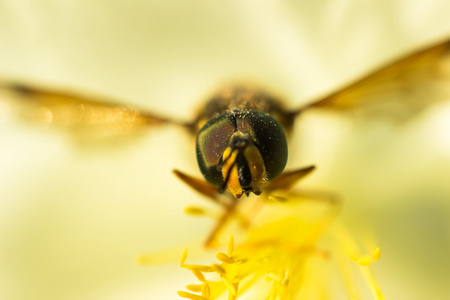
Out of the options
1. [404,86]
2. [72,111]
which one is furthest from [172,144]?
[404,86]

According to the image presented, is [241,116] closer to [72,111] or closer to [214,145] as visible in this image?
[214,145]

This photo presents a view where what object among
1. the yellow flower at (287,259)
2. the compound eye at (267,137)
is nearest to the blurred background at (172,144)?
the yellow flower at (287,259)

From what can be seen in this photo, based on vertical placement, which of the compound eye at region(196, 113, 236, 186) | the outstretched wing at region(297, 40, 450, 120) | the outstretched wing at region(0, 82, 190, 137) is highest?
the outstretched wing at region(0, 82, 190, 137)

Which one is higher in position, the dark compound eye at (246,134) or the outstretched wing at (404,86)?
the outstretched wing at (404,86)

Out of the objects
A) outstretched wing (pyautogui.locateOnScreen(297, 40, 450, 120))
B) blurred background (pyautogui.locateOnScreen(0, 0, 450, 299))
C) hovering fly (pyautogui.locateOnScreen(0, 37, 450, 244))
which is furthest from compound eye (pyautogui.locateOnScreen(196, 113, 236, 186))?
blurred background (pyautogui.locateOnScreen(0, 0, 450, 299))

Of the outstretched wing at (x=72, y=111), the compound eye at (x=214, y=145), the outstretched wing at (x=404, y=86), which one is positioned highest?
the outstretched wing at (x=72, y=111)

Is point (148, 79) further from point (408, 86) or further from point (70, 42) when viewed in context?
point (408, 86)

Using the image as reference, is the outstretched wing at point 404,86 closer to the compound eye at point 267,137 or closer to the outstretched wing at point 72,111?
the compound eye at point 267,137

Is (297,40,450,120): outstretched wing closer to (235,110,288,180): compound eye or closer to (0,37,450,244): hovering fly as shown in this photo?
(0,37,450,244): hovering fly
